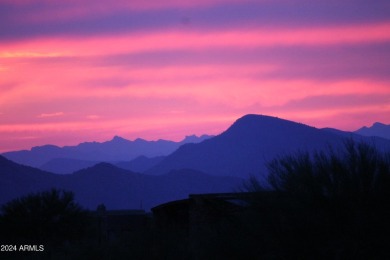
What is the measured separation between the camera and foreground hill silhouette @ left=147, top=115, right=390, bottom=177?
127 metres

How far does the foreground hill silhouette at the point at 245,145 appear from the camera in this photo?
127 metres

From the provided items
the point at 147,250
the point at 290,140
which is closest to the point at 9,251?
the point at 147,250

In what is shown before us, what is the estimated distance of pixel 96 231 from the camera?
41.6 m

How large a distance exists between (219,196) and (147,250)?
682 cm

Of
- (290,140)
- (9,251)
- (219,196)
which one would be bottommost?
(9,251)

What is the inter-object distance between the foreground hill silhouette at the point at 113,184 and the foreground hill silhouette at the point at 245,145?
11853 mm

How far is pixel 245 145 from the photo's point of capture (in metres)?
142

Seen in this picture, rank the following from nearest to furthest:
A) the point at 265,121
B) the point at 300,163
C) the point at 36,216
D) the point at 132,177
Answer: the point at 300,163 → the point at 36,216 → the point at 132,177 → the point at 265,121

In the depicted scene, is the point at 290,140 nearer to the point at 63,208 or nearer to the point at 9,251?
the point at 63,208

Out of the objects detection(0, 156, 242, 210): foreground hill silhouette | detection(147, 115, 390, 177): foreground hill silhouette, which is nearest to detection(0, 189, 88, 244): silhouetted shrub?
detection(0, 156, 242, 210): foreground hill silhouette

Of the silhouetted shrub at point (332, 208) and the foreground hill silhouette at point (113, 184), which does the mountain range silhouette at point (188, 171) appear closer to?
the foreground hill silhouette at point (113, 184)

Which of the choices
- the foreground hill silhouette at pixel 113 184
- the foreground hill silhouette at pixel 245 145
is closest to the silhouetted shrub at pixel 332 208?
the foreground hill silhouette at pixel 113 184

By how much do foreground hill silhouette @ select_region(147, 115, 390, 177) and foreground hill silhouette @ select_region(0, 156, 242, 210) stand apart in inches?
467

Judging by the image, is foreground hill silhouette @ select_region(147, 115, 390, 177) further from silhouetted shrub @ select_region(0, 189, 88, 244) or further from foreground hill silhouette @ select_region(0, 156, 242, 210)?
silhouetted shrub @ select_region(0, 189, 88, 244)
